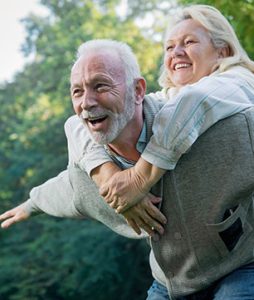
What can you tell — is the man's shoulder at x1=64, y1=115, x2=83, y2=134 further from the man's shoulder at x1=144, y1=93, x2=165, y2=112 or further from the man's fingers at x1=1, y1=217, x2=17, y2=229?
the man's fingers at x1=1, y1=217, x2=17, y2=229

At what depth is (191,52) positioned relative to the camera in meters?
2.49

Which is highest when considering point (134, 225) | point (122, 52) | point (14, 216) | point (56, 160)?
point (122, 52)

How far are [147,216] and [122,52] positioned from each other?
1.74 ft

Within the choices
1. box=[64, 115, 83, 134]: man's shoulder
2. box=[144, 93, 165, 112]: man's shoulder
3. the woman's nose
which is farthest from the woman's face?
box=[64, 115, 83, 134]: man's shoulder

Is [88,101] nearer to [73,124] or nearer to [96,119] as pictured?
[96,119]

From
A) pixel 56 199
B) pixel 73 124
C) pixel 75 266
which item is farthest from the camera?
pixel 75 266

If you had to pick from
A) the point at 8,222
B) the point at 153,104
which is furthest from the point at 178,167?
the point at 8,222

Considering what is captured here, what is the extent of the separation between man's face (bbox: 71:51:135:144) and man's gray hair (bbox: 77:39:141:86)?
0.02 metres

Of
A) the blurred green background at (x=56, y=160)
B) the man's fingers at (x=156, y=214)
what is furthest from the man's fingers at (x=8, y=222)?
the blurred green background at (x=56, y=160)

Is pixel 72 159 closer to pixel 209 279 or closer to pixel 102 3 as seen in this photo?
pixel 209 279

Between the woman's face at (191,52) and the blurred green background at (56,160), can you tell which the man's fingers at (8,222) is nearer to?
the woman's face at (191,52)

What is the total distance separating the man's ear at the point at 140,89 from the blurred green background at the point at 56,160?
1353 centimetres

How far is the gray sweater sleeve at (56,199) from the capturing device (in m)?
2.67

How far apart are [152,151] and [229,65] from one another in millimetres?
551
